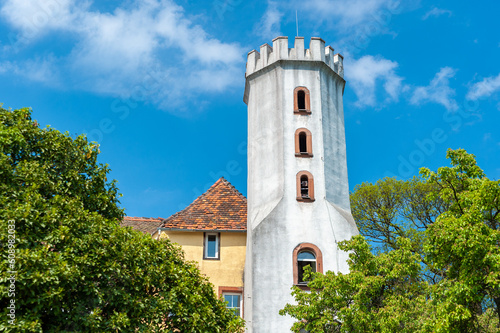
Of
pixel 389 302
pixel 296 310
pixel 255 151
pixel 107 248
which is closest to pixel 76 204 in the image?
pixel 107 248

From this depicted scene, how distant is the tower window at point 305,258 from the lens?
2473 cm

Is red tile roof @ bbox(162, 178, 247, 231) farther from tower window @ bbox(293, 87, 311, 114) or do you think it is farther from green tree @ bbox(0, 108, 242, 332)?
green tree @ bbox(0, 108, 242, 332)

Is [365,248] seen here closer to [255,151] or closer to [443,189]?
[443,189]

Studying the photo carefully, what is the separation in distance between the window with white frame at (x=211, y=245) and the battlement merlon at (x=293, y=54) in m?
9.10

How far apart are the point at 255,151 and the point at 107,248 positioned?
13737 mm

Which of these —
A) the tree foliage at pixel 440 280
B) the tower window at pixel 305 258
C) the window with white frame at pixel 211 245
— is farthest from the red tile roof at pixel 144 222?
the tree foliage at pixel 440 280

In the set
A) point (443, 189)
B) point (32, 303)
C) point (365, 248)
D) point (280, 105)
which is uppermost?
point (280, 105)

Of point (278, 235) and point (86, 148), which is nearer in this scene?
point (86, 148)

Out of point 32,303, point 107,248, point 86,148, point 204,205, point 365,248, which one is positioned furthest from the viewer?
point 204,205

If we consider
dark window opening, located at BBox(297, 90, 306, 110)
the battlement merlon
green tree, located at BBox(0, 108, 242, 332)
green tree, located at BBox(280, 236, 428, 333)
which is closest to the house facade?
dark window opening, located at BBox(297, 90, 306, 110)

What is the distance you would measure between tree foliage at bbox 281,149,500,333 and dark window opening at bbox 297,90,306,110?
10529 millimetres

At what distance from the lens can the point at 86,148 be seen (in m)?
18.0

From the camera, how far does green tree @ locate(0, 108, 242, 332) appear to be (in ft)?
44.5

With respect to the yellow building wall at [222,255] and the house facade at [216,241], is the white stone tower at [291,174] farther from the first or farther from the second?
the yellow building wall at [222,255]
